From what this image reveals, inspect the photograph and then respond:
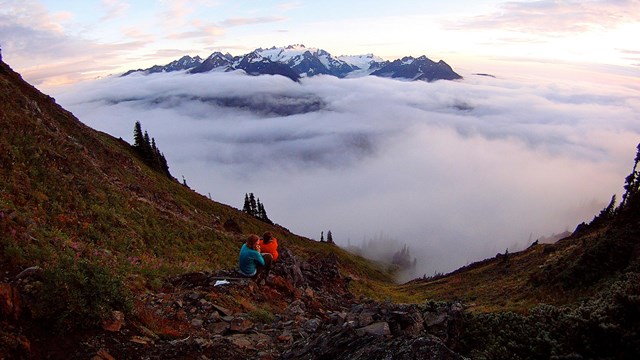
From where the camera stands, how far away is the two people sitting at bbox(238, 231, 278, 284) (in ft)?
53.8

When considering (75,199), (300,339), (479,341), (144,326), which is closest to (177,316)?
(144,326)

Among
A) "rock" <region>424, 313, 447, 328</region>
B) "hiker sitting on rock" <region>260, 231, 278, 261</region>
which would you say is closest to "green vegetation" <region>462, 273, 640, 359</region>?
"rock" <region>424, 313, 447, 328</region>

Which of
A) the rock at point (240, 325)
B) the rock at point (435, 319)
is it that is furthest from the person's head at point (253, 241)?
the rock at point (435, 319)

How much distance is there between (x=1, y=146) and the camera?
66.9ft

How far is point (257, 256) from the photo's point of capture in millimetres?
16641

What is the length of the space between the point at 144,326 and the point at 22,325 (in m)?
2.79

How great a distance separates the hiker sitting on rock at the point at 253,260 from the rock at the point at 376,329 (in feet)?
24.0

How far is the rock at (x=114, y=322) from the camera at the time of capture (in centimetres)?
901

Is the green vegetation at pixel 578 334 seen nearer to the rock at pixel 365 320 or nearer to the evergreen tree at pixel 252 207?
the rock at pixel 365 320

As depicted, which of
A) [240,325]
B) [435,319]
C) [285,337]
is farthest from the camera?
[240,325]

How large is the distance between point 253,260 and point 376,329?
8.39 m

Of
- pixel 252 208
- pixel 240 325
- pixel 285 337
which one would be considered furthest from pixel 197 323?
pixel 252 208

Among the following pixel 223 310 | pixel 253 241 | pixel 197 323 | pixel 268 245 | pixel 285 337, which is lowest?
pixel 285 337

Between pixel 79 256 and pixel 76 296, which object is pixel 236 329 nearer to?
pixel 76 296
